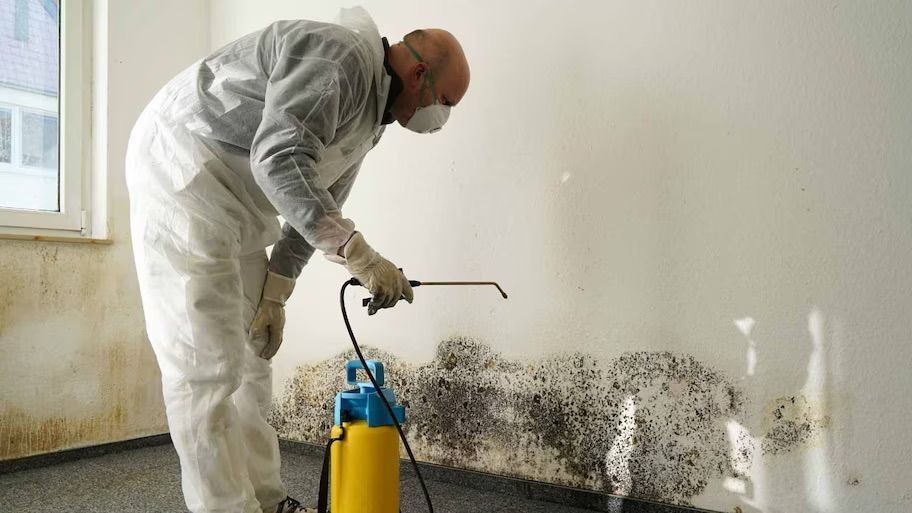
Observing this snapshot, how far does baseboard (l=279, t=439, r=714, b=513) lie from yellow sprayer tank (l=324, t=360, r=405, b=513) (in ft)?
1.88

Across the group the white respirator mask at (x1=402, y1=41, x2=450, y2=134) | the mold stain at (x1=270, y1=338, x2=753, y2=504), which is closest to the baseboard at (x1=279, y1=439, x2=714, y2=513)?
the mold stain at (x1=270, y1=338, x2=753, y2=504)

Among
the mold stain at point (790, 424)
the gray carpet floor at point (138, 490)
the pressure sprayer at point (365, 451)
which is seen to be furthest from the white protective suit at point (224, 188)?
the mold stain at point (790, 424)

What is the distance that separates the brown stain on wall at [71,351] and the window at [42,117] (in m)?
0.17

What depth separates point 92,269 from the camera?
2.45 metres

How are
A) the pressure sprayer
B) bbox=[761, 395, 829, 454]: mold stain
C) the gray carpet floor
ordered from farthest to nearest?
the gray carpet floor → bbox=[761, 395, 829, 454]: mold stain → the pressure sprayer

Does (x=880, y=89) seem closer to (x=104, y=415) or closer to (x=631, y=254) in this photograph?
(x=631, y=254)

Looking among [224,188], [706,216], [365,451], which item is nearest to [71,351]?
→ [224,188]

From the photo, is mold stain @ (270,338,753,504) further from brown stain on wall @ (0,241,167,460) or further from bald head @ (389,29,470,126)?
brown stain on wall @ (0,241,167,460)

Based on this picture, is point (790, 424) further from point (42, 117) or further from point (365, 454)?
point (42, 117)

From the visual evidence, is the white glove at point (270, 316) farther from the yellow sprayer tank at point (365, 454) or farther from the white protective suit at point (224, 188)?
the yellow sprayer tank at point (365, 454)

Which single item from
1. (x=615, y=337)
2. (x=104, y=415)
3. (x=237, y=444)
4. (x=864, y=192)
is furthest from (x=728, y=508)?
(x=104, y=415)

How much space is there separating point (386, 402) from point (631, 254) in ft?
2.62

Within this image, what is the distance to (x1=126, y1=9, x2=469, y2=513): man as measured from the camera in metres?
1.21

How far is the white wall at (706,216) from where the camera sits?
1.39 m
